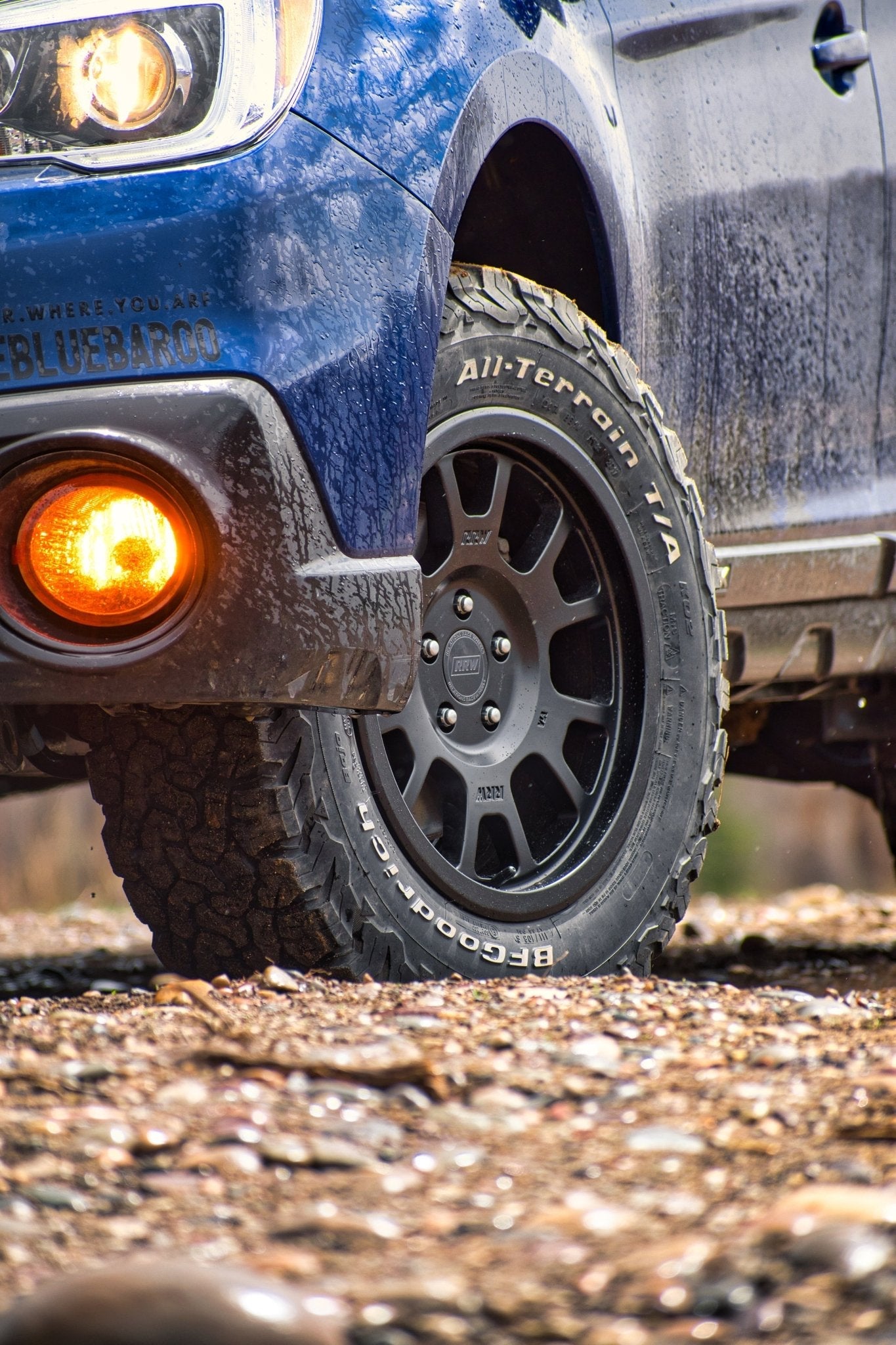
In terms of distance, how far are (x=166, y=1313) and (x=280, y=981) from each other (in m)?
0.92

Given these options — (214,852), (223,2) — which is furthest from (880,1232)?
(223,2)

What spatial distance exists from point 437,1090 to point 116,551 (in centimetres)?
75

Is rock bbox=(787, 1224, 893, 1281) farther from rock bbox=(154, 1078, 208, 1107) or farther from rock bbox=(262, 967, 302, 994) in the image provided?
rock bbox=(262, 967, 302, 994)

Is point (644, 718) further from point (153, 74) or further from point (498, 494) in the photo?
point (153, 74)

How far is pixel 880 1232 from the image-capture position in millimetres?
1185

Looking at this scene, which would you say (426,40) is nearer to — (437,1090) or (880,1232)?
(437,1090)

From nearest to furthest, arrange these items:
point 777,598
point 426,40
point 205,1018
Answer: point 205,1018, point 426,40, point 777,598

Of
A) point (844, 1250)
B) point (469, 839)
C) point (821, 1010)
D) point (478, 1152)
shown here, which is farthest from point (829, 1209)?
point (469, 839)

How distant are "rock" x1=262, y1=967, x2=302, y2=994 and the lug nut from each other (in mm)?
485

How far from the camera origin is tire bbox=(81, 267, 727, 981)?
2.09 m

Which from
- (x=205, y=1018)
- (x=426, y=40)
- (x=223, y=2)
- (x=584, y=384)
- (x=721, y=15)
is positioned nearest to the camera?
(x=205, y=1018)

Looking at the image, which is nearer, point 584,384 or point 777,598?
point 584,384

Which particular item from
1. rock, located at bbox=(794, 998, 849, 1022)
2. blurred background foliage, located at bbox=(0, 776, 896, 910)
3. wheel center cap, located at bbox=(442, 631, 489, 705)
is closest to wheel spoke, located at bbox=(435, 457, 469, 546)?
wheel center cap, located at bbox=(442, 631, 489, 705)

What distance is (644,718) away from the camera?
246 cm
